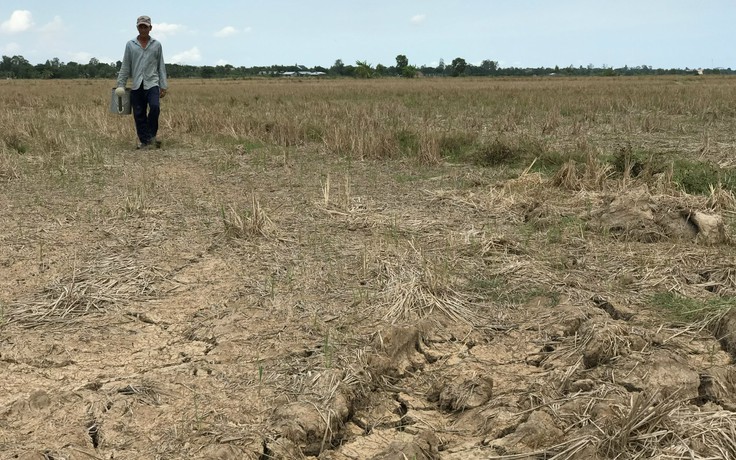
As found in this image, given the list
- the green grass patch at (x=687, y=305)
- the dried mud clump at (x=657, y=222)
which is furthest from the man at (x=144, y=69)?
the green grass patch at (x=687, y=305)

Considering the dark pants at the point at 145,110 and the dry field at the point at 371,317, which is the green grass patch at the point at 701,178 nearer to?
the dry field at the point at 371,317

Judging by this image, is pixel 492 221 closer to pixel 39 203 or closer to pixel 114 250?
pixel 114 250

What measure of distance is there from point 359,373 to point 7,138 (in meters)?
7.54

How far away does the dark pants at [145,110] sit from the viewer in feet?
25.0

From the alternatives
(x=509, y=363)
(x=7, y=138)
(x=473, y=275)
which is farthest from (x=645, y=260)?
(x=7, y=138)

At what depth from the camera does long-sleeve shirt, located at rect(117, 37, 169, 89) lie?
7.56 metres

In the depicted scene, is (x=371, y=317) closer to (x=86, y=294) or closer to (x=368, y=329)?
(x=368, y=329)

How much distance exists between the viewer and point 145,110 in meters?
7.88

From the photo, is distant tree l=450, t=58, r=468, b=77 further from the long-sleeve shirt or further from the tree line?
the long-sleeve shirt

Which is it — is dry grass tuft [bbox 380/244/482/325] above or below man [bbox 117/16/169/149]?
below

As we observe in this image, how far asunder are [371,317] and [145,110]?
6.09 metres

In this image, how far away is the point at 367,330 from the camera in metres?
2.83

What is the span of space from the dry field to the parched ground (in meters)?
0.01

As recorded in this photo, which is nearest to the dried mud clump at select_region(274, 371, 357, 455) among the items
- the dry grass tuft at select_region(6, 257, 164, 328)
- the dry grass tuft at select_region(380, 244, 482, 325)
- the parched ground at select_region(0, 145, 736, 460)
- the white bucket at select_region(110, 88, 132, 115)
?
the parched ground at select_region(0, 145, 736, 460)
